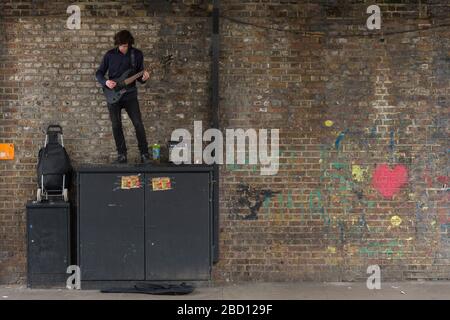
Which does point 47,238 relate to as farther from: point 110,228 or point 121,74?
point 121,74

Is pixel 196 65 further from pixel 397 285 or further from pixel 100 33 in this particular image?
pixel 397 285

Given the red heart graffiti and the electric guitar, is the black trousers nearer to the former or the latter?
the electric guitar

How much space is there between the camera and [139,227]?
303 inches

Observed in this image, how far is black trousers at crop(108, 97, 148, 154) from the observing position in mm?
7906

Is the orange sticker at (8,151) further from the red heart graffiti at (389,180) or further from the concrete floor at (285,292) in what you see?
the red heart graffiti at (389,180)

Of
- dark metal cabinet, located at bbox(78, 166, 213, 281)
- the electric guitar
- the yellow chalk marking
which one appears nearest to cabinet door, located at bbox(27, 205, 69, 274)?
dark metal cabinet, located at bbox(78, 166, 213, 281)

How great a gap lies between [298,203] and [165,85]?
246cm

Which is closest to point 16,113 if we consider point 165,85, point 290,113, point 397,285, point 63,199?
point 63,199

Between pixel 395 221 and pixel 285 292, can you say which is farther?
pixel 395 221

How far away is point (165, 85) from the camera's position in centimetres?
834

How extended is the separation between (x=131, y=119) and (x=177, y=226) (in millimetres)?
1538

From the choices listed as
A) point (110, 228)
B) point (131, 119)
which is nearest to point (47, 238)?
point (110, 228)

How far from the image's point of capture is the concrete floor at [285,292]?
754cm

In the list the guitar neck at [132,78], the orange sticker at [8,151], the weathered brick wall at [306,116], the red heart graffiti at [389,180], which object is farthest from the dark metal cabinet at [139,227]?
the red heart graffiti at [389,180]
